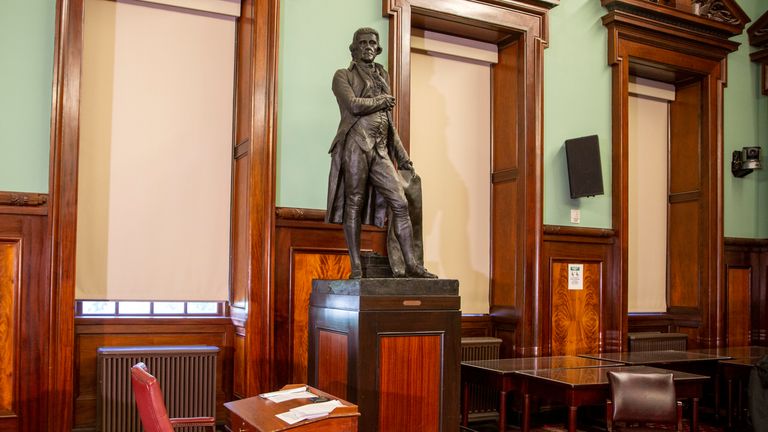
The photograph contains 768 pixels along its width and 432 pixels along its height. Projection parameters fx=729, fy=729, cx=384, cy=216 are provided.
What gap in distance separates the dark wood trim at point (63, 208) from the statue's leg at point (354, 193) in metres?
1.71

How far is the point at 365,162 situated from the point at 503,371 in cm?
172

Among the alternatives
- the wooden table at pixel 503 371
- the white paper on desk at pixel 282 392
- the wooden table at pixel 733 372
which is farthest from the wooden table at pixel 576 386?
the white paper on desk at pixel 282 392

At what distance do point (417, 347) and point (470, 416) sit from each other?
6.68 ft

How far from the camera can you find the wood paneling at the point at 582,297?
6301 millimetres

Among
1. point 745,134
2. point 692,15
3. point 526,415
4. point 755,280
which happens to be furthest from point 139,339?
point 745,134

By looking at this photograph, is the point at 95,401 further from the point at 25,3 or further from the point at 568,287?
the point at 568,287

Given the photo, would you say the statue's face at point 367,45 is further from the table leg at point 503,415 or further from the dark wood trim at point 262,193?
the table leg at point 503,415

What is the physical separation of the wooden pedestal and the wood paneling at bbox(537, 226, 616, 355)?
7.33 ft

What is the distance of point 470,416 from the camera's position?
19.2ft

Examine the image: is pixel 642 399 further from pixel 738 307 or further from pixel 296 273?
pixel 738 307

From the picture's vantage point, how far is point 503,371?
16.0 feet

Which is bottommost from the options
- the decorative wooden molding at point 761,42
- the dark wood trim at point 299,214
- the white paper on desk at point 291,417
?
the white paper on desk at point 291,417

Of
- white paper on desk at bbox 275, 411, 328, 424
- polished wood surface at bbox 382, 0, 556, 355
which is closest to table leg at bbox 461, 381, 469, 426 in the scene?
polished wood surface at bbox 382, 0, 556, 355

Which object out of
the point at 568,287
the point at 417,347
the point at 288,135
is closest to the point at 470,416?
the point at 568,287
